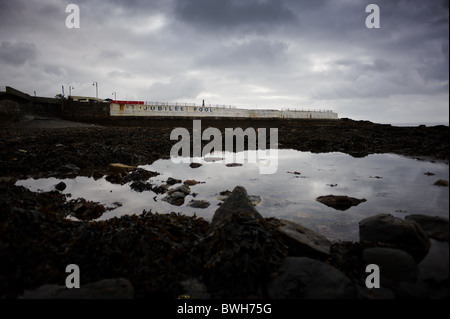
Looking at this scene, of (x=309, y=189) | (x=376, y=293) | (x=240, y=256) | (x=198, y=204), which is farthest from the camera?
Answer: (x=309, y=189)

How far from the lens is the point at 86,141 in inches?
505

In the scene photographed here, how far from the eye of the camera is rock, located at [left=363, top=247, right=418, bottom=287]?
105 inches

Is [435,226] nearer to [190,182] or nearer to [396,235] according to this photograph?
[396,235]

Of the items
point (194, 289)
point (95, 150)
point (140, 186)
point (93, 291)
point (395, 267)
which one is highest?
point (95, 150)

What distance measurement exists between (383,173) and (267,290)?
7.00m

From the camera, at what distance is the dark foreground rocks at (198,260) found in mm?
2604

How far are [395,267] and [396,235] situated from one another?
64cm

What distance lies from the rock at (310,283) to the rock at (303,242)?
0.50 meters

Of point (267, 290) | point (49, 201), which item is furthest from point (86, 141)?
point (267, 290)

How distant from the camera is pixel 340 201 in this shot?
5453 millimetres

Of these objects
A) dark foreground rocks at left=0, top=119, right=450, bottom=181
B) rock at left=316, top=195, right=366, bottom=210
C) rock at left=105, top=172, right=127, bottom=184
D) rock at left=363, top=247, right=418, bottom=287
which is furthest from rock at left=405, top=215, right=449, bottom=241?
rock at left=105, top=172, right=127, bottom=184

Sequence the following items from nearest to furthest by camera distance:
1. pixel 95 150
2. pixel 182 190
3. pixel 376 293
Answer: pixel 376 293 → pixel 182 190 → pixel 95 150

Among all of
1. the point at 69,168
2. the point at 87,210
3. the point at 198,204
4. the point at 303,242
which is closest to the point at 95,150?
the point at 69,168

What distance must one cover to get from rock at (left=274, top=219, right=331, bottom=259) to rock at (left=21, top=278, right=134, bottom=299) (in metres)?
2.10
